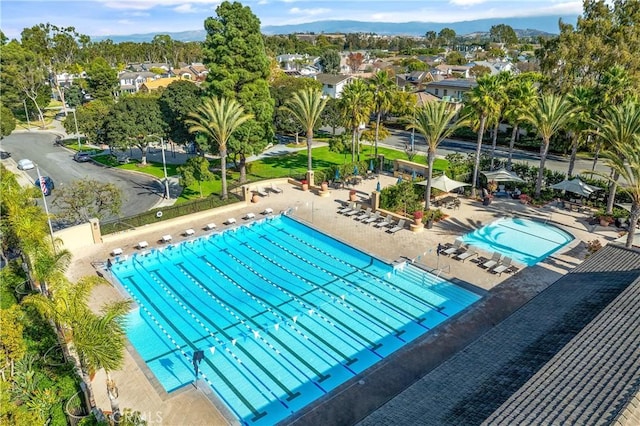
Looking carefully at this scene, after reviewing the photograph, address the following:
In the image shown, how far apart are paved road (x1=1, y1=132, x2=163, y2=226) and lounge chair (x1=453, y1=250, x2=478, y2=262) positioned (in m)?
22.3

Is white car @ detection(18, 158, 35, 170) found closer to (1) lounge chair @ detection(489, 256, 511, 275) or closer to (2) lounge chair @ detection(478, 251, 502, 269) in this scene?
(2) lounge chair @ detection(478, 251, 502, 269)

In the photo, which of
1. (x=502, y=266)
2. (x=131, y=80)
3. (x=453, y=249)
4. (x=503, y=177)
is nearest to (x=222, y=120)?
(x=453, y=249)

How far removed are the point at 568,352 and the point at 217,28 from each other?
33680 mm

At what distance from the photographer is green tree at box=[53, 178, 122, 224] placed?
26.7 meters

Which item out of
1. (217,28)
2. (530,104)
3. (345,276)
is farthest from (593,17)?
(345,276)

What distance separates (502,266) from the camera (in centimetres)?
2359

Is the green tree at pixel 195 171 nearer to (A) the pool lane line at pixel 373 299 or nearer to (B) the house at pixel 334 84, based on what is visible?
(A) the pool lane line at pixel 373 299

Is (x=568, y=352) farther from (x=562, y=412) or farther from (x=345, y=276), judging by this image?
(x=345, y=276)

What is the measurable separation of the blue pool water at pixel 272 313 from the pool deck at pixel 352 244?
981 mm

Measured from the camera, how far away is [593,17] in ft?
137

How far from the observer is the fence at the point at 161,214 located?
1104 inches

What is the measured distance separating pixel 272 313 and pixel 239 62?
23053mm

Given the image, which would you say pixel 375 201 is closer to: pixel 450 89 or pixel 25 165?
pixel 25 165

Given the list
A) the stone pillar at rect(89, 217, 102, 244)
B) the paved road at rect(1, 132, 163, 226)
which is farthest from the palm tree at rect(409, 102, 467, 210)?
the stone pillar at rect(89, 217, 102, 244)
